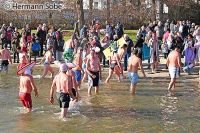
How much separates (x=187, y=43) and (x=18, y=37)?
9.48 meters

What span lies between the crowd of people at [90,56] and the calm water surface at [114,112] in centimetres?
48

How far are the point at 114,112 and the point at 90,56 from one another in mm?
3201

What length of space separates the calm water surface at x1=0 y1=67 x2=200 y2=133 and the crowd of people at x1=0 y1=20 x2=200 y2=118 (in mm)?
484

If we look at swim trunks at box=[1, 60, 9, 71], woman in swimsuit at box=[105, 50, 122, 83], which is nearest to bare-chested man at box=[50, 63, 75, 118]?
woman in swimsuit at box=[105, 50, 122, 83]

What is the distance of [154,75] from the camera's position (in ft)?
77.5

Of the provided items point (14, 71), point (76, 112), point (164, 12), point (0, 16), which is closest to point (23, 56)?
point (76, 112)

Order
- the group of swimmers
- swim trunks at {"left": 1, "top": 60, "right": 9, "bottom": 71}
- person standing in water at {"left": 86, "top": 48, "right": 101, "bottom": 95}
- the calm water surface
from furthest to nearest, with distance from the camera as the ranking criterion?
swim trunks at {"left": 1, "top": 60, "right": 9, "bottom": 71} → person standing in water at {"left": 86, "top": 48, "right": 101, "bottom": 95} → the group of swimmers → the calm water surface

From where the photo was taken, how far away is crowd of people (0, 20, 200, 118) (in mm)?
15055

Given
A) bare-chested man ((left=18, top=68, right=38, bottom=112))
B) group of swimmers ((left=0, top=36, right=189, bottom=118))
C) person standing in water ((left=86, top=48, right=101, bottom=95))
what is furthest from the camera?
person standing in water ((left=86, top=48, right=101, bottom=95))

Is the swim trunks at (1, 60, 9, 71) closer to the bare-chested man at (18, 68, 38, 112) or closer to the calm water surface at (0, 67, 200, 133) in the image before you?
the calm water surface at (0, 67, 200, 133)

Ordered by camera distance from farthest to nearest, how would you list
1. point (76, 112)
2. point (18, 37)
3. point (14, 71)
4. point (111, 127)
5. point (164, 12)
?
point (164, 12), point (18, 37), point (14, 71), point (76, 112), point (111, 127)

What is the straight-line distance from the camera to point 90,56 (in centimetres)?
1827

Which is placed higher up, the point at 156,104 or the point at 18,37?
the point at 18,37

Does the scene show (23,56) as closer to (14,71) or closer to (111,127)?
(111,127)
